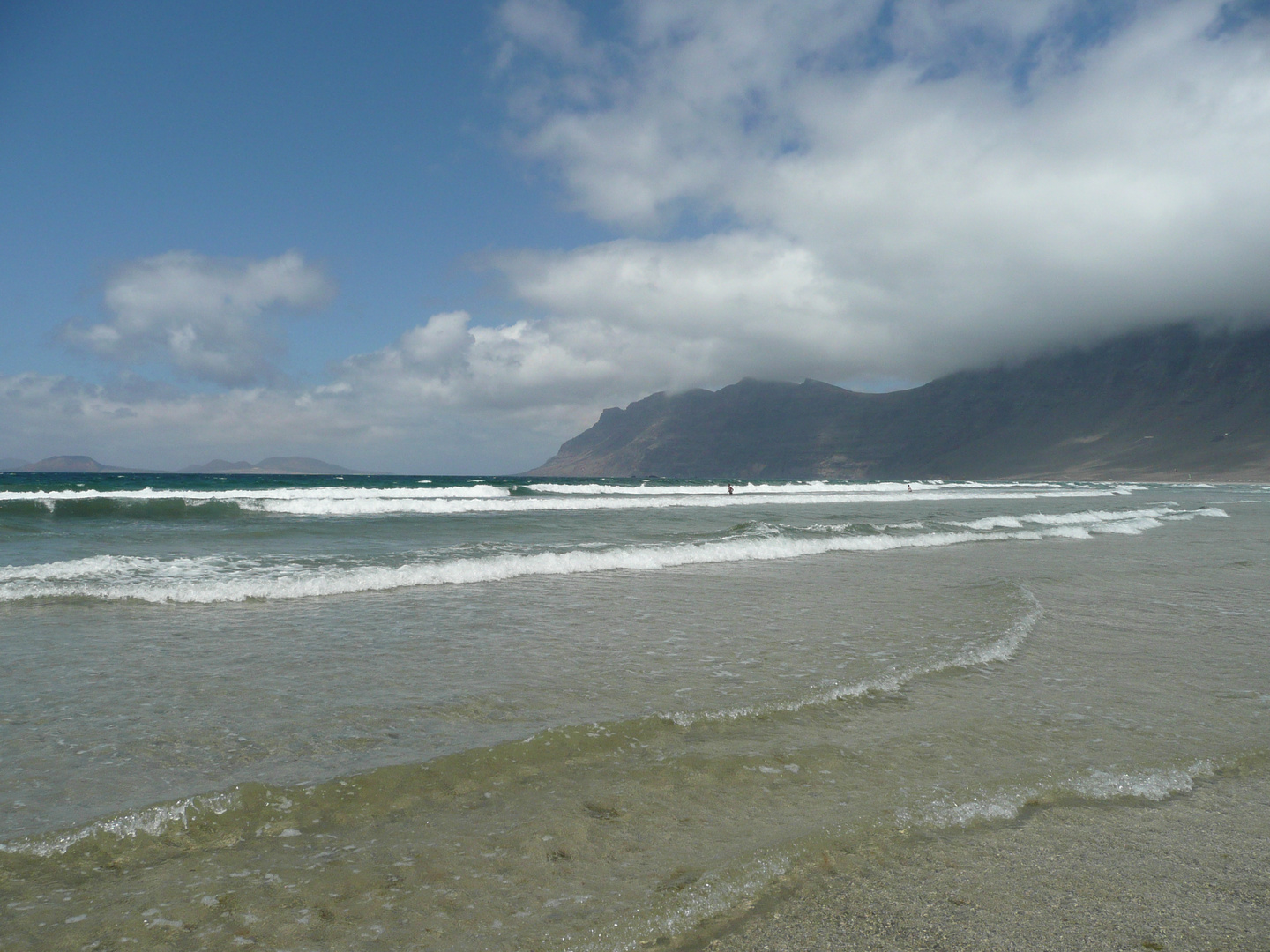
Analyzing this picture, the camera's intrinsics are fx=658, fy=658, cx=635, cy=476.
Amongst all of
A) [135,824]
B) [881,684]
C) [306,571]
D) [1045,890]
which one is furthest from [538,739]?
[306,571]

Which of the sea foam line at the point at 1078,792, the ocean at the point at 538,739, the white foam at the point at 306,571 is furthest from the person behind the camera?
the white foam at the point at 306,571

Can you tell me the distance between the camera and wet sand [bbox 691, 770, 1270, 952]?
8.15 ft

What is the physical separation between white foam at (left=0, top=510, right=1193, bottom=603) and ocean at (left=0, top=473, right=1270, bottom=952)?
0.35ft

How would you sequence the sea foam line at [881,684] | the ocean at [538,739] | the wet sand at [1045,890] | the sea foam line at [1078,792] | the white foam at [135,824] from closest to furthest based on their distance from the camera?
the wet sand at [1045,890] → the ocean at [538,739] → the white foam at [135,824] → the sea foam line at [1078,792] → the sea foam line at [881,684]

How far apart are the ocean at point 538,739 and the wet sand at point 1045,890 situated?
0.12 meters

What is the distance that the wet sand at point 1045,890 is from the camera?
2484 mm

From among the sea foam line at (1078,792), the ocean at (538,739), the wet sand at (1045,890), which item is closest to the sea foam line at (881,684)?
the ocean at (538,739)

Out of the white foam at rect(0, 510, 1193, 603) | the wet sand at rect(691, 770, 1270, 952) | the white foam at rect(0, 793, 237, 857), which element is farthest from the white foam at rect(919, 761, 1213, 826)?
the white foam at rect(0, 510, 1193, 603)

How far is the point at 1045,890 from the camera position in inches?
110

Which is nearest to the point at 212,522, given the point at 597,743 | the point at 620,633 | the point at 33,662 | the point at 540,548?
the point at 540,548

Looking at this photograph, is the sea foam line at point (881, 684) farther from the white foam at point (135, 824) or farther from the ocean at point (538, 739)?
the white foam at point (135, 824)

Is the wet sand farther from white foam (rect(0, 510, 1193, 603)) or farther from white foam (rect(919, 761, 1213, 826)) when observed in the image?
white foam (rect(0, 510, 1193, 603))

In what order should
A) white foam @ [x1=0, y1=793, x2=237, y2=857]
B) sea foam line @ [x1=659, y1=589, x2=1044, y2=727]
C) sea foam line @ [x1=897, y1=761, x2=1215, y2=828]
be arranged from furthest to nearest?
1. sea foam line @ [x1=659, y1=589, x2=1044, y2=727]
2. sea foam line @ [x1=897, y1=761, x2=1215, y2=828]
3. white foam @ [x1=0, y1=793, x2=237, y2=857]

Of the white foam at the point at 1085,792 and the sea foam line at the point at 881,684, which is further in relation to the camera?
the sea foam line at the point at 881,684
